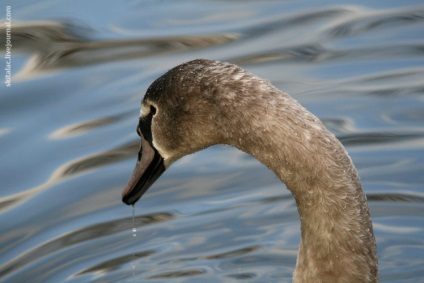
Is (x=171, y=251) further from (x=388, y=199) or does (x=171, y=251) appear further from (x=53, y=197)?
(x=388, y=199)

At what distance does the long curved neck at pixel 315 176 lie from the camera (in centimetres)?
575

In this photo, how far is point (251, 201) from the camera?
827cm

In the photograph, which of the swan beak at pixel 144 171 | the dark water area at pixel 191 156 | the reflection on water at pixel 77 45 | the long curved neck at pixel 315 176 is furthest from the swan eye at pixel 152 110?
the reflection on water at pixel 77 45

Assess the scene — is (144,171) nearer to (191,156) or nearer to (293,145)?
(293,145)

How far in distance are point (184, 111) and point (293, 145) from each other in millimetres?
600

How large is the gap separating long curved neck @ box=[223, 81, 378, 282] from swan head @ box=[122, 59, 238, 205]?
0.12m

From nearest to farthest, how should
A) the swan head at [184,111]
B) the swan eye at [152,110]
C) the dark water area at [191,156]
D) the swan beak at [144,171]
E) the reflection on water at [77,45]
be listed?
the swan head at [184,111] → the swan eye at [152,110] → the swan beak at [144,171] → the dark water area at [191,156] → the reflection on water at [77,45]

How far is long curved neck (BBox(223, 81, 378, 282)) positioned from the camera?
575cm

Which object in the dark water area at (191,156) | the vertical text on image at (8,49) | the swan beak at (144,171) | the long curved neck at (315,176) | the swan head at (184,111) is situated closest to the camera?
the long curved neck at (315,176)

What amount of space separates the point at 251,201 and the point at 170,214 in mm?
500

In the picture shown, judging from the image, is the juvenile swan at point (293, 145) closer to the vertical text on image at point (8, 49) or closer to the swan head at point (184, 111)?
the swan head at point (184, 111)

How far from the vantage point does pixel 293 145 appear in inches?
227

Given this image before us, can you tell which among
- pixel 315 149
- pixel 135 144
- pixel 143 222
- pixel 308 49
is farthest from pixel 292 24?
pixel 315 149

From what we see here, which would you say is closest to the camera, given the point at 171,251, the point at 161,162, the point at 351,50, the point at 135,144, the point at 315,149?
the point at 315,149
